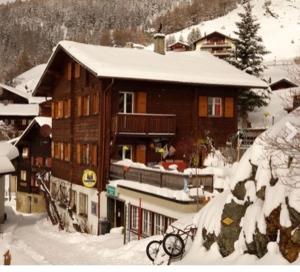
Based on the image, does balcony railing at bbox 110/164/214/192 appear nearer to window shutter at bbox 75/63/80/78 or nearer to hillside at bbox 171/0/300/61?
window shutter at bbox 75/63/80/78

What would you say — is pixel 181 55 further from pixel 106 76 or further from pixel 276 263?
pixel 276 263

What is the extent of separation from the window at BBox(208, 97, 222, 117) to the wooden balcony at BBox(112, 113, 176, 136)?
2.98m

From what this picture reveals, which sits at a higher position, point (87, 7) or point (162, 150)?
point (87, 7)

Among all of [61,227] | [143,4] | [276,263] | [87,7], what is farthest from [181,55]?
[143,4]

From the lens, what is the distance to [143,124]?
81.1ft

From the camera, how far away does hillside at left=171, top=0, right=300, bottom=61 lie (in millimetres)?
82412

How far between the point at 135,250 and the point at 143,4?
439 feet

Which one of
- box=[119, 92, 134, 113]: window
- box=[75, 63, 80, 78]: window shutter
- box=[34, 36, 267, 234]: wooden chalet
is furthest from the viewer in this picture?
box=[75, 63, 80, 78]: window shutter

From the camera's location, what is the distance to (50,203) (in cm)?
3278

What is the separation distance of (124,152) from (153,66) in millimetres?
4570

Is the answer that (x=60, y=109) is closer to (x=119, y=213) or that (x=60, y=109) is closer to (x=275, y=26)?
(x=119, y=213)

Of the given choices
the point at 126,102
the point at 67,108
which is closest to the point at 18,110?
the point at 67,108

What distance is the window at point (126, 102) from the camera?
25422 millimetres

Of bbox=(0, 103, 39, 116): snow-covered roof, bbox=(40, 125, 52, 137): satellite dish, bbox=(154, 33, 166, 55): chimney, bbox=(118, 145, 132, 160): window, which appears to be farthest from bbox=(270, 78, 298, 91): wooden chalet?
bbox=(0, 103, 39, 116): snow-covered roof
